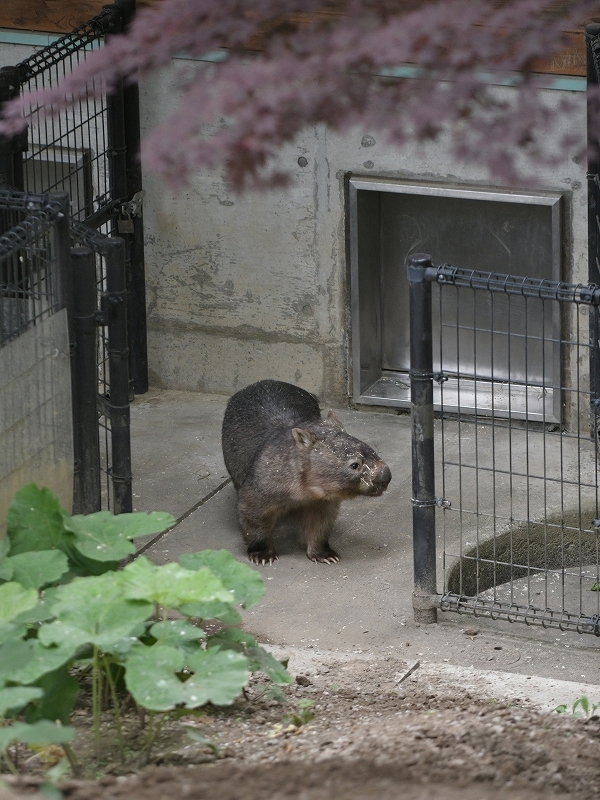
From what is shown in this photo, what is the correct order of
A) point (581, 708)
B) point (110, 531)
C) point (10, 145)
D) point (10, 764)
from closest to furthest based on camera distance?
point (10, 764), point (110, 531), point (581, 708), point (10, 145)

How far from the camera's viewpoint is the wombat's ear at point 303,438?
23.2 feet

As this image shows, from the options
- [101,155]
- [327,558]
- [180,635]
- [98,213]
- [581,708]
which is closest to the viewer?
[180,635]

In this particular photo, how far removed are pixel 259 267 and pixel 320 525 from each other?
109 inches

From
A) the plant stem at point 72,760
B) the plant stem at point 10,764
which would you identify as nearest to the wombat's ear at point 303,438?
the plant stem at point 72,760

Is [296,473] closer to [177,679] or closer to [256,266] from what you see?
[256,266]

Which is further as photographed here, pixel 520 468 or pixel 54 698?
pixel 520 468

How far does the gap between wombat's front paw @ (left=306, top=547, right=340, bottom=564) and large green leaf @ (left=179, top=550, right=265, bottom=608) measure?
7.59 feet

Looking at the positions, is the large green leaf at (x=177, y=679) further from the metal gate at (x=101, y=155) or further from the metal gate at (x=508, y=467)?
the metal gate at (x=101, y=155)

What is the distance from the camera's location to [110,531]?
5.00 m

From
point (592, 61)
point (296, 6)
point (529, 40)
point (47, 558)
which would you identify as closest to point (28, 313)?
point (47, 558)

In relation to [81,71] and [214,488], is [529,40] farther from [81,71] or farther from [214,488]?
[214,488]

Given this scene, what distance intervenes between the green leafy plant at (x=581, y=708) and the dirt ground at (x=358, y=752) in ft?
0.43

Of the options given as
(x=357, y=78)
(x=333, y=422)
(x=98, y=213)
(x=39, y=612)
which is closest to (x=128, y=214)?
(x=98, y=213)

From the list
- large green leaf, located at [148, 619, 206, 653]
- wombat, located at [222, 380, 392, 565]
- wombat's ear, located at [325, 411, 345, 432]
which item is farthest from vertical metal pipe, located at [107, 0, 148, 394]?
large green leaf, located at [148, 619, 206, 653]
